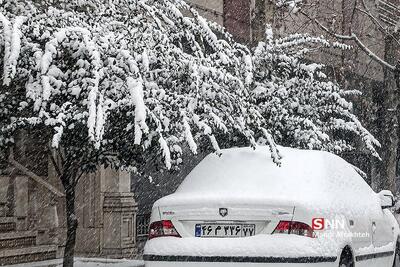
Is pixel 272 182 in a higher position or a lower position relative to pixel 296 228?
higher

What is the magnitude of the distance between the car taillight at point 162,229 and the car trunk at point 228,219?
0.20ft

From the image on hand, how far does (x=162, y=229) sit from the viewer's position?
752 centimetres

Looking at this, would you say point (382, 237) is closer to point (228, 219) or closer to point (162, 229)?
point (228, 219)

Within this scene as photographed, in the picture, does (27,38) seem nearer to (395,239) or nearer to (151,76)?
(151,76)

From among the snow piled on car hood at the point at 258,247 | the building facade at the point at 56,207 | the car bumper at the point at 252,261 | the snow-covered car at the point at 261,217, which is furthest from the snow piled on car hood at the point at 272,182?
the building facade at the point at 56,207

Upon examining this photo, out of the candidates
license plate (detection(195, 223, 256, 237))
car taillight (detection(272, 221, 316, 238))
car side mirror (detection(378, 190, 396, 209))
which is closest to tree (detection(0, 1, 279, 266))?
license plate (detection(195, 223, 256, 237))

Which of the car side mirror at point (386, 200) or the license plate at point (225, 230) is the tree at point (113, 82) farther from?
the car side mirror at point (386, 200)

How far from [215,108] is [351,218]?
5.85ft

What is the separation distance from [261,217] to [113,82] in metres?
1.84

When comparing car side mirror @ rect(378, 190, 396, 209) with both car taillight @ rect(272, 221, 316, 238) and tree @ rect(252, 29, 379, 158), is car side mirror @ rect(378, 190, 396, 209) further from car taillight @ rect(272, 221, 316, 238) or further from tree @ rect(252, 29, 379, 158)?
tree @ rect(252, 29, 379, 158)

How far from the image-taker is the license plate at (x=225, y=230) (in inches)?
282

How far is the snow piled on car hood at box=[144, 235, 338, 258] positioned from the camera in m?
6.96

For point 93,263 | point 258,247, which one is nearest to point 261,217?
point 258,247

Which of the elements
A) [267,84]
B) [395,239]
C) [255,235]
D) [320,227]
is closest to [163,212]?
[255,235]
